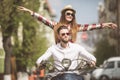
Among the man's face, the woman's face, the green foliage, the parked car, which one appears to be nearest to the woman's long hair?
the woman's face

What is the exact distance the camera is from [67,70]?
7.21m

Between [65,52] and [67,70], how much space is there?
23 cm

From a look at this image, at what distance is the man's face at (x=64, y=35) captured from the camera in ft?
23.9

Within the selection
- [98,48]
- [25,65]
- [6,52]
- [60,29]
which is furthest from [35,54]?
[98,48]

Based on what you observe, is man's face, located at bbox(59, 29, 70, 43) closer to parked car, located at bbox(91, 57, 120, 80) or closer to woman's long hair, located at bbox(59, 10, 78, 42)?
woman's long hair, located at bbox(59, 10, 78, 42)

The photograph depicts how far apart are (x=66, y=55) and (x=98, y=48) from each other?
2965 inches

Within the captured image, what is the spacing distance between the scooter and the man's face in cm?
26

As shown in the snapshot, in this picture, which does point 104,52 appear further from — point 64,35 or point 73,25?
point 64,35

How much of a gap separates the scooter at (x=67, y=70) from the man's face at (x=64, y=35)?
10.3 inches

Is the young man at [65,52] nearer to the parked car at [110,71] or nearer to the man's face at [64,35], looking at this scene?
→ the man's face at [64,35]

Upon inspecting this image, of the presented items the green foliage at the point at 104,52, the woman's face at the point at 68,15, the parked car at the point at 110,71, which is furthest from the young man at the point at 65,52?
the green foliage at the point at 104,52

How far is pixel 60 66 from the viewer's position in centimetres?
727

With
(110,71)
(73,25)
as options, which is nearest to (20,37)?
(110,71)

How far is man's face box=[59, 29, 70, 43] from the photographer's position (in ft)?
23.9
